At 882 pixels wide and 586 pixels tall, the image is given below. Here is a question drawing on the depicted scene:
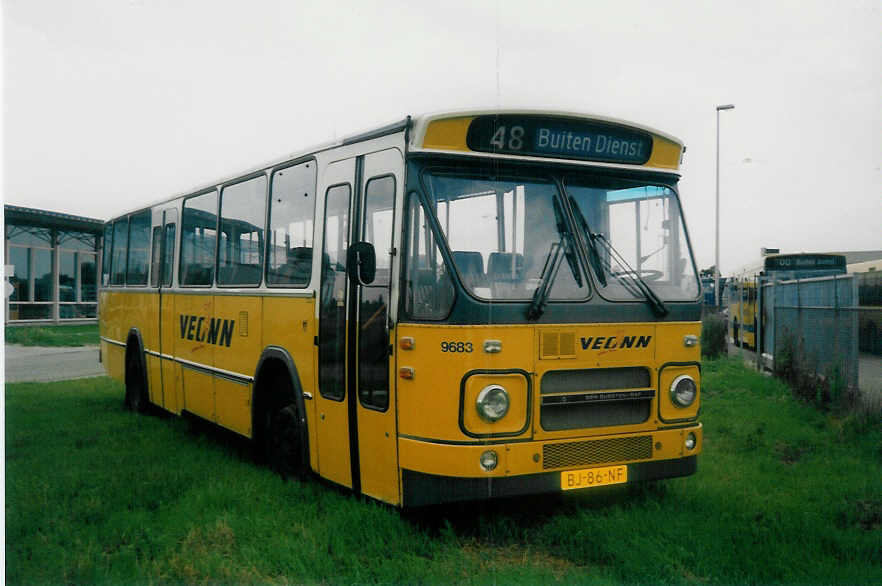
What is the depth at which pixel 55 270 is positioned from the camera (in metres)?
21.8

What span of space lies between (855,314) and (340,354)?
7.05 meters

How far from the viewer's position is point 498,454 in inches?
222

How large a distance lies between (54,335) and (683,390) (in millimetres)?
21168

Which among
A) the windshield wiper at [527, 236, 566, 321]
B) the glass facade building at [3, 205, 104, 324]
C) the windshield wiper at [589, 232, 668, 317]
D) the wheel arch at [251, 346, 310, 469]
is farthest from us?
the glass facade building at [3, 205, 104, 324]

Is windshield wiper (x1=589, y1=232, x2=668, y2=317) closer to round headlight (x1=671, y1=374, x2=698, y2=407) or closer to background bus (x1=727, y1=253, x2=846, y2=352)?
round headlight (x1=671, y1=374, x2=698, y2=407)

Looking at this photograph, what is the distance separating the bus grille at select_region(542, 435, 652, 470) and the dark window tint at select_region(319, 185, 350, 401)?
1682mm

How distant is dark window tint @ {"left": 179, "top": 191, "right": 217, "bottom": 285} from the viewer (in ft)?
31.5

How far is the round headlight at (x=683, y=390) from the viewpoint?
633 cm

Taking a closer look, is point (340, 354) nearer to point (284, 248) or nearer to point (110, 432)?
point (284, 248)

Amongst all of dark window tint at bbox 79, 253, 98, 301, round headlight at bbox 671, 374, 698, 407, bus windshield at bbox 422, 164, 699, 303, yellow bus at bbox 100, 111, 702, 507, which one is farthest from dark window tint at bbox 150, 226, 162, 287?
dark window tint at bbox 79, 253, 98, 301

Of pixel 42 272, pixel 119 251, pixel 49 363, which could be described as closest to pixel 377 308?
pixel 119 251

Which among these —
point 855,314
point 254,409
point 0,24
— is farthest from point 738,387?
point 0,24

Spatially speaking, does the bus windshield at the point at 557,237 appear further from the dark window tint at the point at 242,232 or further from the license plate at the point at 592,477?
the dark window tint at the point at 242,232

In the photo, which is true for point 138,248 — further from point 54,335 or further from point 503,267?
point 54,335
